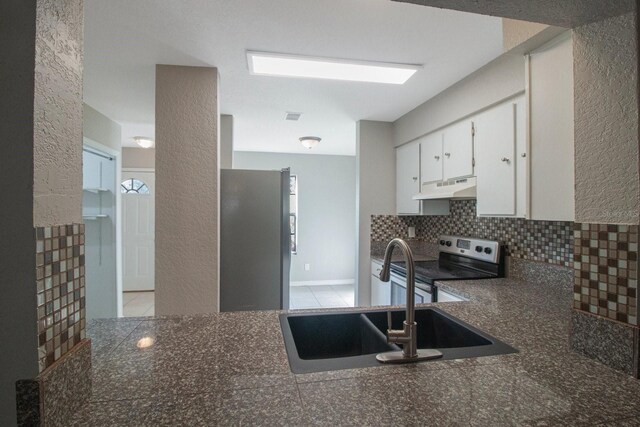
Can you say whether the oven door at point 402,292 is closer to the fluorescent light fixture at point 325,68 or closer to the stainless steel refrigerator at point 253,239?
the stainless steel refrigerator at point 253,239

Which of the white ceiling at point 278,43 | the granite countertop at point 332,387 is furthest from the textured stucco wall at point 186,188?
the granite countertop at point 332,387

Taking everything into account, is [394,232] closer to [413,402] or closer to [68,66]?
[413,402]

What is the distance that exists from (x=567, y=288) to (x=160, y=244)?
8.43ft

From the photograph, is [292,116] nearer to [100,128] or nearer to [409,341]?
[100,128]

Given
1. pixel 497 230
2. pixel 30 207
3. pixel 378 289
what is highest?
pixel 30 207

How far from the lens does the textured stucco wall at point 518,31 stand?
1319mm

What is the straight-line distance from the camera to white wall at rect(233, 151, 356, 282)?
5.82 meters

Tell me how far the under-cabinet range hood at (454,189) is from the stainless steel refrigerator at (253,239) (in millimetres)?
1257

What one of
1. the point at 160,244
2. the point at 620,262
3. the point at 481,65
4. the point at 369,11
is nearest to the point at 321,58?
the point at 369,11

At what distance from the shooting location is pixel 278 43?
1.94 metres

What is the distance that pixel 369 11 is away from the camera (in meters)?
→ 1.64

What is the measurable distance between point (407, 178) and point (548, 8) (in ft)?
8.51

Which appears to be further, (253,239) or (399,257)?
(399,257)

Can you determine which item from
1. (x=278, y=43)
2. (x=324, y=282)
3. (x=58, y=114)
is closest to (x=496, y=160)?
(x=278, y=43)
